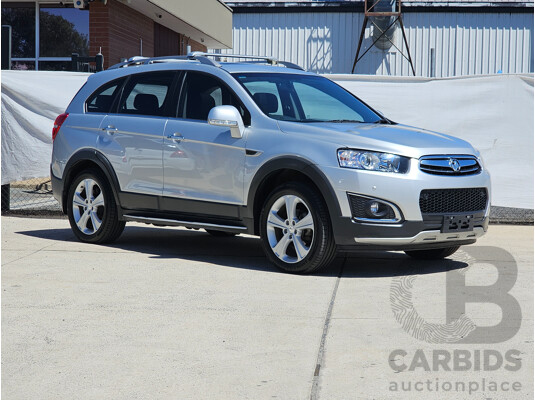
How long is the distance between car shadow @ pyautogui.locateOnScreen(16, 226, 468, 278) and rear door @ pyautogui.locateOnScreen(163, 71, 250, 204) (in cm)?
67

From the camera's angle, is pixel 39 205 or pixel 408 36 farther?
pixel 408 36

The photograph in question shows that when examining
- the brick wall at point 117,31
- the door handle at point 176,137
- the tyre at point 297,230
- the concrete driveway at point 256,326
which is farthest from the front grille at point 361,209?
the brick wall at point 117,31

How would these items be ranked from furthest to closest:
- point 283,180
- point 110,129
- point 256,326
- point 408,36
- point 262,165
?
point 408,36 → point 110,129 → point 283,180 → point 262,165 → point 256,326

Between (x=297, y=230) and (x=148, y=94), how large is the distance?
2443 mm

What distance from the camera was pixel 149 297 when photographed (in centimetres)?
670

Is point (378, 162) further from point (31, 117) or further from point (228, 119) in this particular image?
point (31, 117)

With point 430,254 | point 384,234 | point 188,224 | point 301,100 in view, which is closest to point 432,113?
point 430,254

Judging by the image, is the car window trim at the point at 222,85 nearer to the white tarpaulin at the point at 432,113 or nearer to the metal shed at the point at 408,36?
the white tarpaulin at the point at 432,113

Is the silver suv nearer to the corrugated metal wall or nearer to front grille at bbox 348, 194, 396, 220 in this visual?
front grille at bbox 348, 194, 396, 220

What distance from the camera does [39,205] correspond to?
1352 centimetres

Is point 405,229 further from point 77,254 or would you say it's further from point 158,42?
point 158,42

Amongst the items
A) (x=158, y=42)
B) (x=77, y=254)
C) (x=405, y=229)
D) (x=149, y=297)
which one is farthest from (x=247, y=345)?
(x=158, y=42)

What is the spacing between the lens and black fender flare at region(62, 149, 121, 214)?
921cm

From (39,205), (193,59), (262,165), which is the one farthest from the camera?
(39,205)
